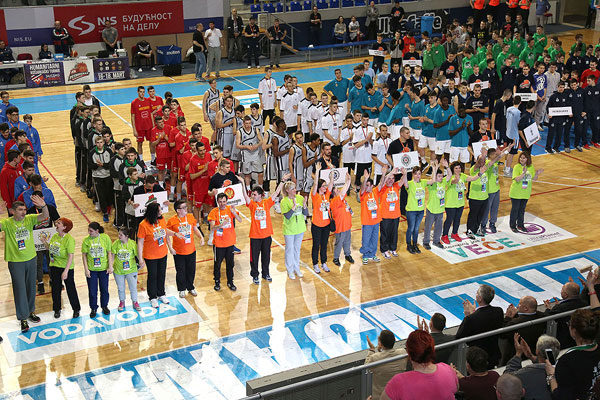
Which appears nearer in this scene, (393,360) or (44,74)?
(393,360)

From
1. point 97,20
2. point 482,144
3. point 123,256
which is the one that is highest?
point 97,20

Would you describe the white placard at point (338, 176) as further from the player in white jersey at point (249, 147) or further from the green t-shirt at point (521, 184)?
the green t-shirt at point (521, 184)

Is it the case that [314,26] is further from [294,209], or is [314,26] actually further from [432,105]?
[294,209]

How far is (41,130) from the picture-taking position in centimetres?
2244

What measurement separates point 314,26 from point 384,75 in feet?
38.3

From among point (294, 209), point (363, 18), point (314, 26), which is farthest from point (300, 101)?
point (363, 18)

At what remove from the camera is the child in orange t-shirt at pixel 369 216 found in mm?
13273

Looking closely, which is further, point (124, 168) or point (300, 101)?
point (300, 101)

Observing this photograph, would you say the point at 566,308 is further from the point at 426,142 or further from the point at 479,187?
the point at 426,142

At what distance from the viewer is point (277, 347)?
11.2 metres

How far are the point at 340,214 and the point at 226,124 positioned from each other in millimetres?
4536

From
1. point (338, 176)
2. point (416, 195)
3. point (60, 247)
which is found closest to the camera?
point (60, 247)

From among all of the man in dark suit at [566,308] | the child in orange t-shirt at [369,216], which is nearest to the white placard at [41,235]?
the child in orange t-shirt at [369,216]

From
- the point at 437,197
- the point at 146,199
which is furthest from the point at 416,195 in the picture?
the point at 146,199
